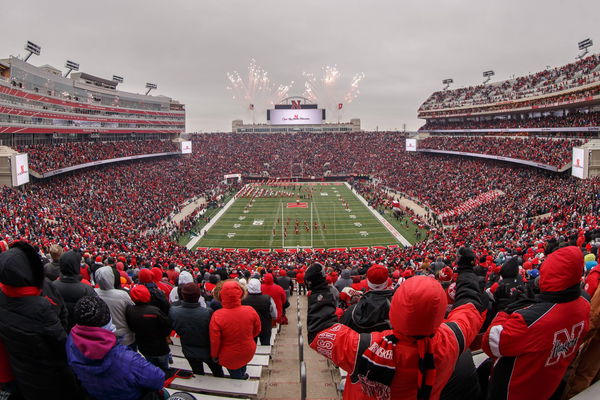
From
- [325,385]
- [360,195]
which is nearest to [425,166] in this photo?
[360,195]

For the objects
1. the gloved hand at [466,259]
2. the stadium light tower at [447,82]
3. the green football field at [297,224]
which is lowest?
the green football field at [297,224]

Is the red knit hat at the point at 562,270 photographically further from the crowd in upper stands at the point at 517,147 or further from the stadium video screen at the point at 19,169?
the crowd in upper stands at the point at 517,147

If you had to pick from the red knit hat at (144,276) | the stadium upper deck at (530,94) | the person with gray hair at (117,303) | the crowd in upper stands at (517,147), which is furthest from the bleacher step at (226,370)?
the stadium upper deck at (530,94)

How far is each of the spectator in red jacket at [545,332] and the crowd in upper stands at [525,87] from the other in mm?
41159

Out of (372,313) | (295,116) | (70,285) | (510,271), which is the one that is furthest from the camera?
(295,116)

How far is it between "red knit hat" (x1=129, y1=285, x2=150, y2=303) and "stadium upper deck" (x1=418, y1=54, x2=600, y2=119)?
40026 mm

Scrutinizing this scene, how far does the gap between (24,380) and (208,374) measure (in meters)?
2.10

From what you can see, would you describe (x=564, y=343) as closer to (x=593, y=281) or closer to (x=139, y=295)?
(x=593, y=281)

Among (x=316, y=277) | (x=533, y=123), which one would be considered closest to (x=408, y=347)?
(x=316, y=277)

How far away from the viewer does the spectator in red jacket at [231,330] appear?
430 centimetres

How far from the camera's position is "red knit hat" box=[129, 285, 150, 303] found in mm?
4418

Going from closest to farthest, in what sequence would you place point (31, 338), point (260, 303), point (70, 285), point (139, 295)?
point (31, 338) → point (139, 295) → point (70, 285) → point (260, 303)

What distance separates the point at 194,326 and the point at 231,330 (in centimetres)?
49

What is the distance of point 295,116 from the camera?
9025 cm
